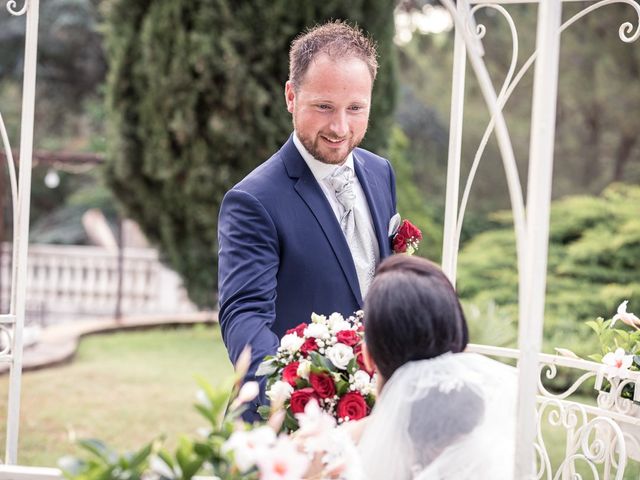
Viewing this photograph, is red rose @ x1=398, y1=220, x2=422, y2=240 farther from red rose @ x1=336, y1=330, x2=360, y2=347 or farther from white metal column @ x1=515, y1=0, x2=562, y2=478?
white metal column @ x1=515, y1=0, x2=562, y2=478

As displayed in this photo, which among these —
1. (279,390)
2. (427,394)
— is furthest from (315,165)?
(427,394)

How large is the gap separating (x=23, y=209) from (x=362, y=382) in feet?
5.75

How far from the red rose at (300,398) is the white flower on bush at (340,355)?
4.3 inches

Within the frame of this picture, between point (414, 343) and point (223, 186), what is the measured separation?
6.87 metres

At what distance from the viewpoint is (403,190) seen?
35.7 ft

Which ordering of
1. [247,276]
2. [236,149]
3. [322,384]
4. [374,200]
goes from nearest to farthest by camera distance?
[322,384] < [247,276] < [374,200] < [236,149]


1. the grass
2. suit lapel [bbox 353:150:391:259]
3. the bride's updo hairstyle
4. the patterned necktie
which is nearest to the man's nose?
the patterned necktie

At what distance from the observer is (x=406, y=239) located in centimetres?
312

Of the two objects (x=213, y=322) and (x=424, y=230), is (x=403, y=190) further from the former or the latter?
(x=213, y=322)

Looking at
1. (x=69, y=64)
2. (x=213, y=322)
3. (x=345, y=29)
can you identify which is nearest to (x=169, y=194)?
(x=213, y=322)

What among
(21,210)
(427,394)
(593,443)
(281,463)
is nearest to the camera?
(281,463)

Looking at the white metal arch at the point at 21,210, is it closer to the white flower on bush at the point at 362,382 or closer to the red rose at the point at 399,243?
the red rose at the point at 399,243

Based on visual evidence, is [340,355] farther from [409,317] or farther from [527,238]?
[527,238]

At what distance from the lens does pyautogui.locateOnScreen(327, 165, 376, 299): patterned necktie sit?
3111 millimetres
